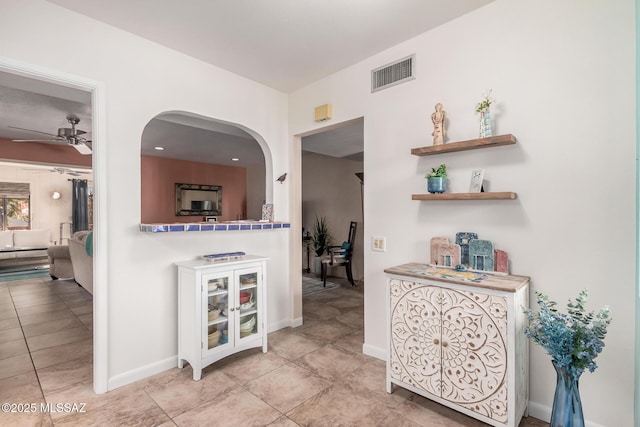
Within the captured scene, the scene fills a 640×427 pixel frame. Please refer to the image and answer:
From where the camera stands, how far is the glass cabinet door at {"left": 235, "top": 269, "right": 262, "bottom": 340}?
2.65 m

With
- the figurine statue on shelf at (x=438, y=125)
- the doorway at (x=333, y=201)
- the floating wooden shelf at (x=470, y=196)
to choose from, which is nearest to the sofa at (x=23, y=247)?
the doorway at (x=333, y=201)

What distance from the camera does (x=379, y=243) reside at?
270 cm

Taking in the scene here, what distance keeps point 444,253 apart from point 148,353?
2.38 m

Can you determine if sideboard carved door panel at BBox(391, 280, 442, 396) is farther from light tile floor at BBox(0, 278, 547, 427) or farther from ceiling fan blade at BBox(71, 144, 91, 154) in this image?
ceiling fan blade at BBox(71, 144, 91, 154)

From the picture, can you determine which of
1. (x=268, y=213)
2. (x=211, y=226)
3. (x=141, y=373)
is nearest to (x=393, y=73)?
(x=268, y=213)

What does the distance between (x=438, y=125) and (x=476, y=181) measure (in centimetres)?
50

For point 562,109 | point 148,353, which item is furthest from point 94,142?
point 562,109

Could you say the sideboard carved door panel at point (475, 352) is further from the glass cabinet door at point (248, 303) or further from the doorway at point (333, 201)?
the doorway at point (333, 201)

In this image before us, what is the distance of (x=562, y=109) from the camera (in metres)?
1.81

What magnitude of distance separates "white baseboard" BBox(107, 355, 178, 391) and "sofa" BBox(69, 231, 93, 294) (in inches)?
114

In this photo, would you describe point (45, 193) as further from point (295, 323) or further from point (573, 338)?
point (573, 338)

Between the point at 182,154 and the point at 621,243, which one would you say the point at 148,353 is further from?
the point at 182,154

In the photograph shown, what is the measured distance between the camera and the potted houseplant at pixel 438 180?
2.19 m

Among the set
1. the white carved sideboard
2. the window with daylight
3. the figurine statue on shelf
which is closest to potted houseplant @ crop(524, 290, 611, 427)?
the white carved sideboard
